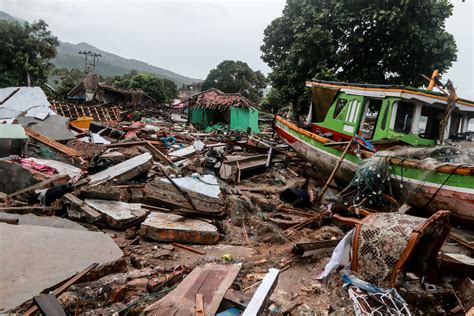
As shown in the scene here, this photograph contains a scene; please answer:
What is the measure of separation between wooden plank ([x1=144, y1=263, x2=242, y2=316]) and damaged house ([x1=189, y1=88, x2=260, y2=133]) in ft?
53.3

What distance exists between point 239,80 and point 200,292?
37433mm

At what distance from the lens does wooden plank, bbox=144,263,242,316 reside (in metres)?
2.67

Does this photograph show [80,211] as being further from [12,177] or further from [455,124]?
[455,124]

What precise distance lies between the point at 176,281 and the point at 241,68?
3838 centimetres

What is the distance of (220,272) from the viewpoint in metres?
3.45

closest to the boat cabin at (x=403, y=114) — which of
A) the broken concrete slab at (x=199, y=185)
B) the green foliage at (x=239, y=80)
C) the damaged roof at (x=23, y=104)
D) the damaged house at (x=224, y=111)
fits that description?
the broken concrete slab at (x=199, y=185)

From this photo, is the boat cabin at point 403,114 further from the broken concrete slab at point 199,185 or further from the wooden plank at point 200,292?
the wooden plank at point 200,292

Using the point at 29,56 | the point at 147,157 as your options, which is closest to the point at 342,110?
the point at 147,157

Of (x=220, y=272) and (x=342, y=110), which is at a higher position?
(x=342, y=110)

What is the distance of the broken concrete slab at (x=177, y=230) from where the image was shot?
4.52 m

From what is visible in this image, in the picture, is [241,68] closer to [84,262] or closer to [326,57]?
[326,57]

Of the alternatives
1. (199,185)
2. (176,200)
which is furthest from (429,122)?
(176,200)

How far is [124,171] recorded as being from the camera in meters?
6.45

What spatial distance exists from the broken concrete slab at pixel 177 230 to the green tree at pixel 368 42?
1074 cm
